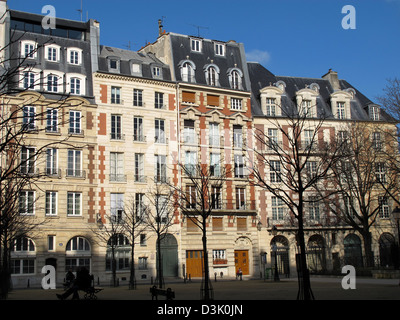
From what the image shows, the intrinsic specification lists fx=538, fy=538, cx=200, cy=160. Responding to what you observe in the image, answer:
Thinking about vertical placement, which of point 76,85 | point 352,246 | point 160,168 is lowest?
point 352,246

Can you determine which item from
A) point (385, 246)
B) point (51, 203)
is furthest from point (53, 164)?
point (385, 246)

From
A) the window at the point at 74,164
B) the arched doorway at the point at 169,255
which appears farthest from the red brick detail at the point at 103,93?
the arched doorway at the point at 169,255

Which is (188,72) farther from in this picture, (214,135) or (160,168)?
(160,168)

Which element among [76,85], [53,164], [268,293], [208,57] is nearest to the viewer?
[268,293]

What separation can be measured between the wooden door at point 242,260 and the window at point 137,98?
1604 centimetres

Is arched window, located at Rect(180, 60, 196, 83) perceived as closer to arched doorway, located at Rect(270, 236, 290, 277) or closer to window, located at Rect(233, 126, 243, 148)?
window, located at Rect(233, 126, 243, 148)

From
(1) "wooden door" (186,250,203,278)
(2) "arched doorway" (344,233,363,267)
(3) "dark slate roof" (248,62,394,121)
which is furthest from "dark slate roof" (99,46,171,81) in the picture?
(2) "arched doorway" (344,233,363,267)

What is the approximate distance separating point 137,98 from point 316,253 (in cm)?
2233

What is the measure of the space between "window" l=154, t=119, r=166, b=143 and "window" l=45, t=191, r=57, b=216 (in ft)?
33.5

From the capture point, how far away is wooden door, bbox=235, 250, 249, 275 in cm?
4909

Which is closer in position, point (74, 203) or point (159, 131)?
point (74, 203)

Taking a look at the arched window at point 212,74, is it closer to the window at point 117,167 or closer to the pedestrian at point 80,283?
the window at point 117,167

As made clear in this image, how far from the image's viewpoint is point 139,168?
4569 cm
